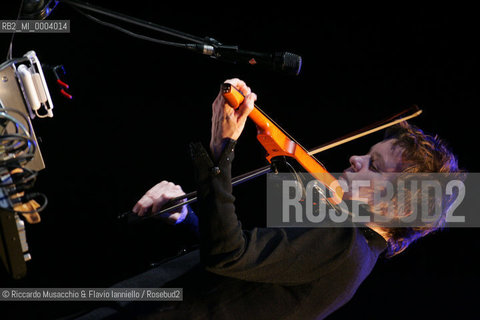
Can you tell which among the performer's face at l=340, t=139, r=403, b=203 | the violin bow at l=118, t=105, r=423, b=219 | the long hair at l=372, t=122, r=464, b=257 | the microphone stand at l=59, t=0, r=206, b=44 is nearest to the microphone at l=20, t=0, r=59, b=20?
the microphone stand at l=59, t=0, r=206, b=44

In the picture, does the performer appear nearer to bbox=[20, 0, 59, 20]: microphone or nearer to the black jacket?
the black jacket

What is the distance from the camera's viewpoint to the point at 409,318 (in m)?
1.96

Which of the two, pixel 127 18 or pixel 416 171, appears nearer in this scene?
pixel 127 18

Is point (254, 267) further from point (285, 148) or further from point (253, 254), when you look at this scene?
point (285, 148)

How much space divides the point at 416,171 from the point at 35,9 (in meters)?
1.31

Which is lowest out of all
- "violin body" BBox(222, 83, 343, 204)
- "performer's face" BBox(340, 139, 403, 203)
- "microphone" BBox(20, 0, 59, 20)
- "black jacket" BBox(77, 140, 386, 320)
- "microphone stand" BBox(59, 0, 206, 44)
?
"black jacket" BBox(77, 140, 386, 320)

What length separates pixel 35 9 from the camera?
3.84ft

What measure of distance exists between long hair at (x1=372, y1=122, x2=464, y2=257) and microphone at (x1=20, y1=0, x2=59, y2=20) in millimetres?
1199

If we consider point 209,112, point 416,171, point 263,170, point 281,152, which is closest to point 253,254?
point 281,152

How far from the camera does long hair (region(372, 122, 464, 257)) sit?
4.59 feet

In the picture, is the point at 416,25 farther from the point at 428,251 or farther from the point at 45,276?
the point at 45,276

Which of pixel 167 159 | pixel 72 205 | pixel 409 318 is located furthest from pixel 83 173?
pixel 409 318

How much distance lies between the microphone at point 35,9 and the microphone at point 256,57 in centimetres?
46

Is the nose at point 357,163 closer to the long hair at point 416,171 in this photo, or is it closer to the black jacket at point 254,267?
the long hair at point 416,171
